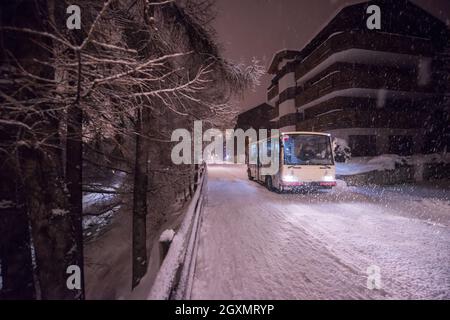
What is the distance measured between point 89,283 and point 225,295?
5634 millimetres

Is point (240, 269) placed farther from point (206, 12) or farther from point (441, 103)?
point (441, 103)

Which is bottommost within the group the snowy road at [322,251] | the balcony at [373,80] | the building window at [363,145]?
the snowy road at [322,251]

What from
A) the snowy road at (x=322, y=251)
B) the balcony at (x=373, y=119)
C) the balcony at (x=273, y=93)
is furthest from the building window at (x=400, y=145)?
the balcony at (x=273, y=93)

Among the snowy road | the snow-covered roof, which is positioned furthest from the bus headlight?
the snow-covered roof

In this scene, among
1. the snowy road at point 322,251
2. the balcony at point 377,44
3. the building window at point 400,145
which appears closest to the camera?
the snowy road at point 322,251

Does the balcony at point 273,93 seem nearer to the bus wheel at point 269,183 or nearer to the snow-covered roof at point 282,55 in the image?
the snow-covered roof at point 282,55

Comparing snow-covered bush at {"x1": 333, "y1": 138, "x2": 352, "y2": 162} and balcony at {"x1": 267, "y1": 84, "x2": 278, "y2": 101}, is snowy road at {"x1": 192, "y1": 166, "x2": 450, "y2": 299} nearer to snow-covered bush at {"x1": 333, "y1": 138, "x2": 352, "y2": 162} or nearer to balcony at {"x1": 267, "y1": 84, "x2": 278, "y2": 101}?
snow-covered bush at {"x1": 333, "y1": 138, "x2": 352, "y2": 162}

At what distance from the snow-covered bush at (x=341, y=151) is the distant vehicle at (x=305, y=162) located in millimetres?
8859

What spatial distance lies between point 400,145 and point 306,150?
1795 cm

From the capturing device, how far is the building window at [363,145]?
22.9 m

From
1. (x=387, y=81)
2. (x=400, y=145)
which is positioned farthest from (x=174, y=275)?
(x=400, y=145)

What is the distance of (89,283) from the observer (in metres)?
7.37

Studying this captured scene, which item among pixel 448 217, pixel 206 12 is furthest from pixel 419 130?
pixel 206 12
